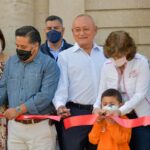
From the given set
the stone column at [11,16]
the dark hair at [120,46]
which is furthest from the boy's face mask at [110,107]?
the stone column at [11,16]

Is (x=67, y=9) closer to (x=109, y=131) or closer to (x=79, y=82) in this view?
(x=79, y=82)

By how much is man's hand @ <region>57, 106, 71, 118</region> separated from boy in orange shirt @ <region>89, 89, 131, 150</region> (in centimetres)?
30

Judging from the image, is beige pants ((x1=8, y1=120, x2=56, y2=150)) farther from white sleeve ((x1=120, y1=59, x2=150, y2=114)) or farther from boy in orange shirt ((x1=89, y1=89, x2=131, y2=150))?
white sleeve ((x1=120, y1=59, x2=150, y2=114))

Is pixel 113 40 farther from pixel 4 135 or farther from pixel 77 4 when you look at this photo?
pixel 77 4

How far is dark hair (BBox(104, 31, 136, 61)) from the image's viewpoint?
185 inches

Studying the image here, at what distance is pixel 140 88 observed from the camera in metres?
4.72

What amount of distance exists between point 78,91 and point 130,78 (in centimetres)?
58

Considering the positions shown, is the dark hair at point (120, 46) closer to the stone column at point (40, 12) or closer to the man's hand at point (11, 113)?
the man's hand at point (11, 113)

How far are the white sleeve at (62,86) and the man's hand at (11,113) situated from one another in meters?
0.39

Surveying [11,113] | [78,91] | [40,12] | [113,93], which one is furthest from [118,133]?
[40,12]

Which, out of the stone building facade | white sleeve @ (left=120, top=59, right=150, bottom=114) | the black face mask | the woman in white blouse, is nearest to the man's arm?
the black face mask

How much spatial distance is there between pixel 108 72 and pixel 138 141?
2.33 ft

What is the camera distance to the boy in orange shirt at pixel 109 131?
15.3ft

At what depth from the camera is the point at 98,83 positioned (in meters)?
5.10
